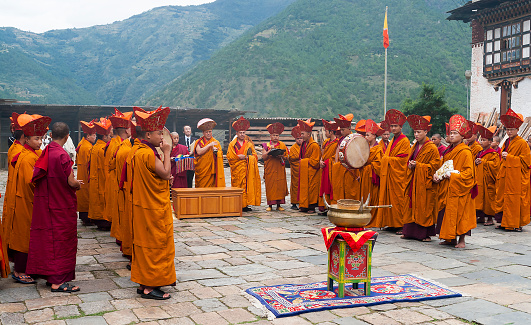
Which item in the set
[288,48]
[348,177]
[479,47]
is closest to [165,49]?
[288,48]

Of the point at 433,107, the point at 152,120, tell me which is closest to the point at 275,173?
the point at 152,120

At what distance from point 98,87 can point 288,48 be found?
3601cm

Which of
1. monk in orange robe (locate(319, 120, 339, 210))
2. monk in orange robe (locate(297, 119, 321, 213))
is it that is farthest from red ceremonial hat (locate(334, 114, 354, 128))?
monk in orange robe (locate(297, 119, 321, 213))

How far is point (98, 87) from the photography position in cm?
7481

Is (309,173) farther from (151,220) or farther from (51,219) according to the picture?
(51,219)

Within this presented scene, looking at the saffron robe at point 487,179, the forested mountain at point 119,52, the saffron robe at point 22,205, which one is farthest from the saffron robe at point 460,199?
the forested mountain at point 119,52

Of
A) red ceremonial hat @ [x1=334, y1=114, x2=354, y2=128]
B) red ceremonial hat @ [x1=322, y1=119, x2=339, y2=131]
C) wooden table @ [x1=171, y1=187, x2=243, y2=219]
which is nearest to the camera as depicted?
red ceremonial hat @ [x1=334, y1=114, x2=354, y2=128]

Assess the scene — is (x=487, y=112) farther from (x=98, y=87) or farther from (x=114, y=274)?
(x=98, y=87)

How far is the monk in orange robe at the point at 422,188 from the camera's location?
7.46 metres

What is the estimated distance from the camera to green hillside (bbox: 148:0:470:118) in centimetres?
4309

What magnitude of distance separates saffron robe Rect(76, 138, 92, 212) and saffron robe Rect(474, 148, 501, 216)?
732 centimetres

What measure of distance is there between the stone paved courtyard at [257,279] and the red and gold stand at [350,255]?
0.32 m

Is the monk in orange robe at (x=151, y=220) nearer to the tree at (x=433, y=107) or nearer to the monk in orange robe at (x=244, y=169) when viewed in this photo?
the monk in orange robe at (x=244, y=169)

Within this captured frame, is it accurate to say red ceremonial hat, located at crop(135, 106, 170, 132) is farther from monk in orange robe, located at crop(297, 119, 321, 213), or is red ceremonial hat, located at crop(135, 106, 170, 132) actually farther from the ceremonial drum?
monk in orange robe, located at crop(297, 119, 321, 213)
